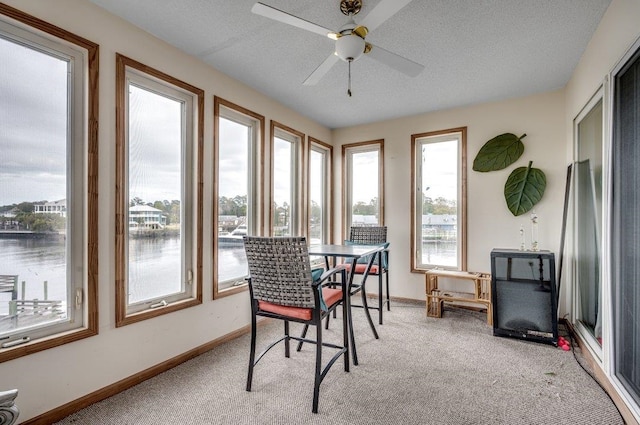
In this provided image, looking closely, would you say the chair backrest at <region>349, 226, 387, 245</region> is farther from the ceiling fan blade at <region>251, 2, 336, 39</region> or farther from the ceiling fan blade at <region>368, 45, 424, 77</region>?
the ceiling fan blade at <region>251, 2, 336, 39</region>

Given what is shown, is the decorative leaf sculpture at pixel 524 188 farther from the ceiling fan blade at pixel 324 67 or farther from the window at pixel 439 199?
the ceiling fan blade at pixel 324 67

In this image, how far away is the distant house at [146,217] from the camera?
2.40 metres

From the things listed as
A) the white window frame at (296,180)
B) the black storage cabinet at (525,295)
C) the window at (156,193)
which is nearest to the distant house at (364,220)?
the white window frame at (296,180)

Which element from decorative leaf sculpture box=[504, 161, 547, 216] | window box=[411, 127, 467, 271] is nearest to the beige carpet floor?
window box=[411, 127, 467, 271]

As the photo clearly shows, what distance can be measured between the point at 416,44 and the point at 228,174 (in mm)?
2095

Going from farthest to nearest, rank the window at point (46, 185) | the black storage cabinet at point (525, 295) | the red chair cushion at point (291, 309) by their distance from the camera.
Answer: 1. the black storage cabinet at point (525, 295)
2. the red chair cushion at point (291, 309)
3. the window at point (46, 185)

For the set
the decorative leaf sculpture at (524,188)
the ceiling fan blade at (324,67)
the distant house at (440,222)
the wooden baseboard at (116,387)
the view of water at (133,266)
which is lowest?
the wooden baseboard at (116,387)

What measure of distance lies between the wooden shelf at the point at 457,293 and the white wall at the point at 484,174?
13.8 inches

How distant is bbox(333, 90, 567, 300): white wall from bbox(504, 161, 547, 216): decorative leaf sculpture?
0.08 meters

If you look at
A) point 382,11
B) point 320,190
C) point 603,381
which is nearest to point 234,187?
point 320,190

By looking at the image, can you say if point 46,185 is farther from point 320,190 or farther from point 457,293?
point 457,293

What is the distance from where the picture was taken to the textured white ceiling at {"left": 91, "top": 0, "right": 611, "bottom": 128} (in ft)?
6.98

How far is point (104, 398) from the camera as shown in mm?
2084

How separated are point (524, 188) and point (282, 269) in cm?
317
